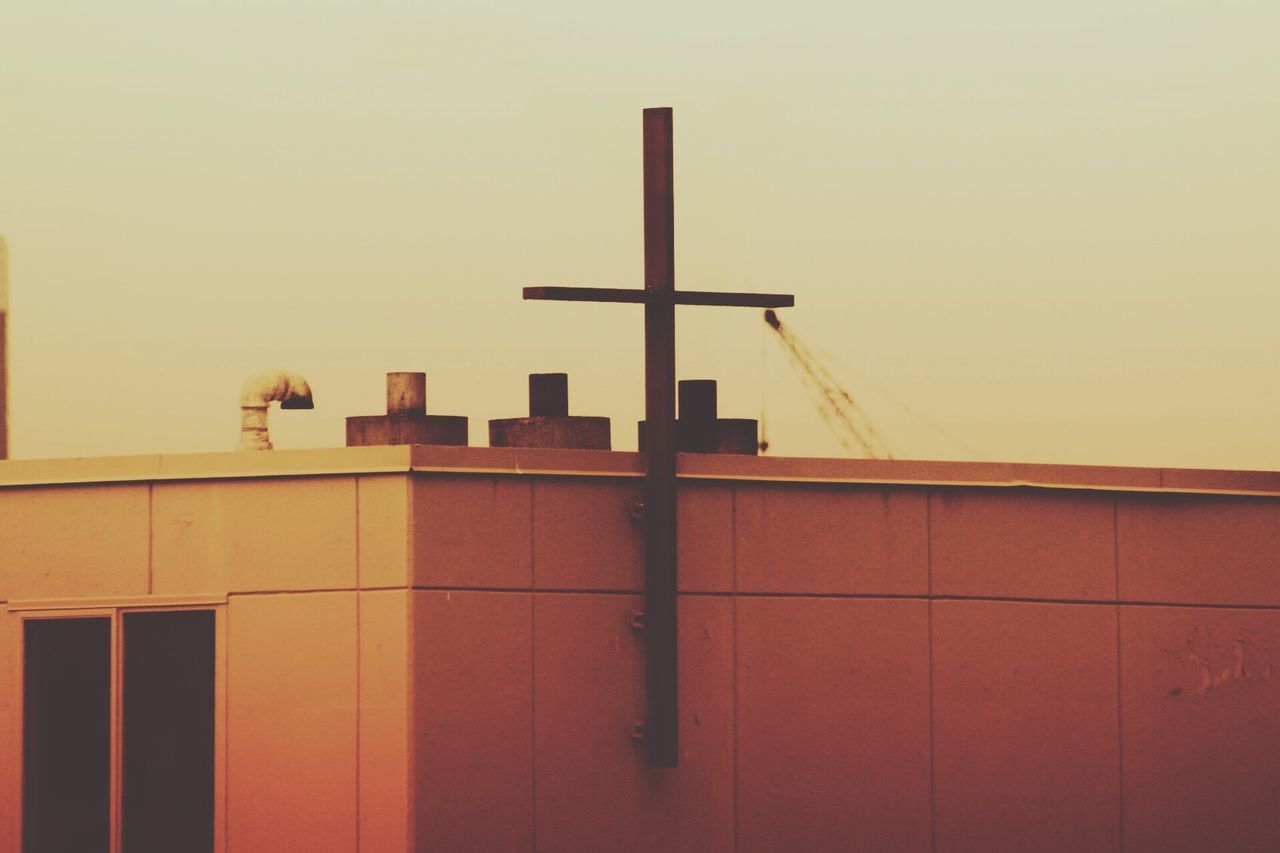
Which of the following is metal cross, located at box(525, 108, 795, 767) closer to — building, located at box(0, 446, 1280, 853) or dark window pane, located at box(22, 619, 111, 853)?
building, located at box(0, 446, 1280, 853)

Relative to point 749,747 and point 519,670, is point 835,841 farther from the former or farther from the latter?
point 519,670

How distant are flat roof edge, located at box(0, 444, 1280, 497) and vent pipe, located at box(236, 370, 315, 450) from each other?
1833 millimetres

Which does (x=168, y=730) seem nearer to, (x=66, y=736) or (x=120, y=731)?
(x=120, y=731)

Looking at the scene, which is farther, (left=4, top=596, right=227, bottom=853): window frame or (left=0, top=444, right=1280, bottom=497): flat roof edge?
(left=4, top=596, right=227, bottom=853): window frame

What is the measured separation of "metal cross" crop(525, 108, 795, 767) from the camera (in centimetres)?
1470

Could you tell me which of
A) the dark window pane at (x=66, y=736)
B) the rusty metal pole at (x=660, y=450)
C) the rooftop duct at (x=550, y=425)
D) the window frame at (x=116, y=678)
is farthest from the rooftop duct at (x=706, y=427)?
the dark window pane at (x=66, y=736)

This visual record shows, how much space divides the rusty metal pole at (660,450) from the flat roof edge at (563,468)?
37 centimetres

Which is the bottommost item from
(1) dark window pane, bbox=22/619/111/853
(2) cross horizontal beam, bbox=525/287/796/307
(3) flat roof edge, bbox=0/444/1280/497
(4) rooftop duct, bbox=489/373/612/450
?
(1) dark window pane, bbox=22/619/111/853

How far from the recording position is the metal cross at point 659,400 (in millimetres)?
14695

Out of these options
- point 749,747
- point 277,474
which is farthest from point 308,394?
point 749,747

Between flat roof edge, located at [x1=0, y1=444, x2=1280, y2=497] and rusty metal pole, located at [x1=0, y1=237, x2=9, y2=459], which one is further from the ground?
rusty metal pole, located at [x1=0, y1=237, x2=9, y2=459]

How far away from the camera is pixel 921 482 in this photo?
15648 mm

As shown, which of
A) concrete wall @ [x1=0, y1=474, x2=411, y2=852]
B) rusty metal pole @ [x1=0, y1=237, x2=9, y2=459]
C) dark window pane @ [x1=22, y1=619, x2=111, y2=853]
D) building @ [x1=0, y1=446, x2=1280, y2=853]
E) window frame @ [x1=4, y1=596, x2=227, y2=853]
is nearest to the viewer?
concrete wall @ [x1=0, y1=474, x2=411, y2=852]

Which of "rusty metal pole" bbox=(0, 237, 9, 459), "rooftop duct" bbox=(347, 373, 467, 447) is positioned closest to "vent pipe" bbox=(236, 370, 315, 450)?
"rooftop duct" bbox=(347, 373, 467, 447)
